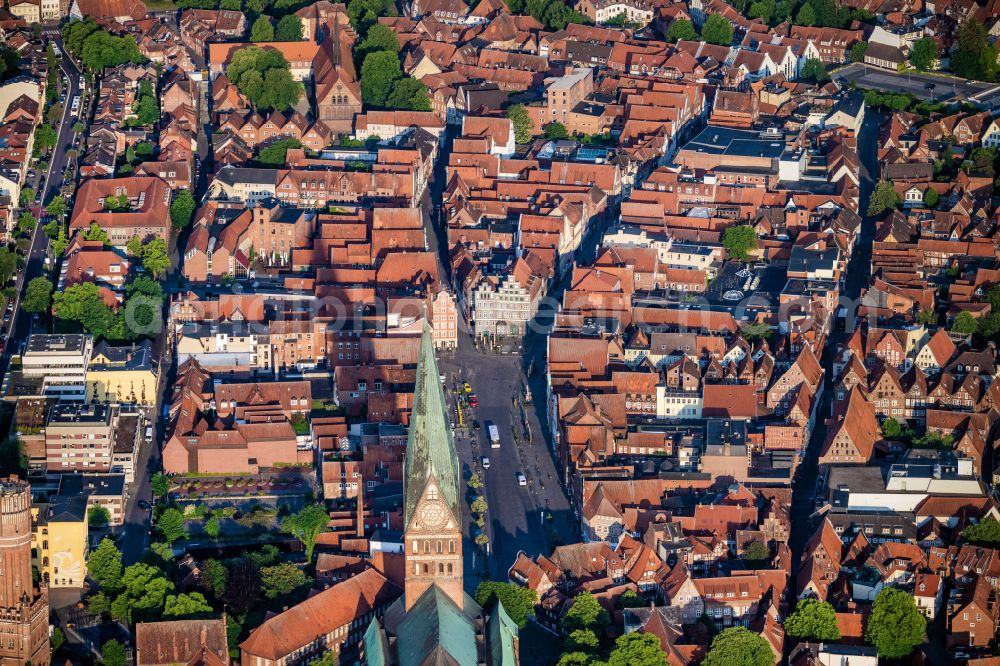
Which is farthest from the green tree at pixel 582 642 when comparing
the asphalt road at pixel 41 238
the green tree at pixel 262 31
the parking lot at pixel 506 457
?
the green tree at pixel 262 31

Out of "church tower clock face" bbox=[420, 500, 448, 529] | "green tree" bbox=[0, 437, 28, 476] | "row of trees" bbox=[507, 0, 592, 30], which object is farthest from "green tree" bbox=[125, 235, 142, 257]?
"church tower clock face" bbox=[420, 500, 448, 529]

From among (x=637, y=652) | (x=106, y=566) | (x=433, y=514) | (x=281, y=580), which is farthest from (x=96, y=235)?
(x=637, y=652)

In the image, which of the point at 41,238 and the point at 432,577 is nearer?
the point at 432,577

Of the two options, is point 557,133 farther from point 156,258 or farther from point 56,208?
point 56,208

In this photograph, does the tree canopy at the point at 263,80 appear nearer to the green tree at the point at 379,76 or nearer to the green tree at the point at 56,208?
the green tree at the point at 379,76

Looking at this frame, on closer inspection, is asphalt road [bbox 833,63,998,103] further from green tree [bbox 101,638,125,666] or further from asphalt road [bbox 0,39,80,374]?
green tree [bbox 101,638,125,666]
